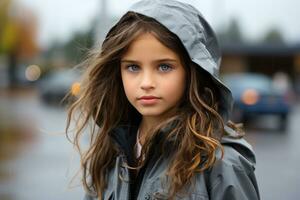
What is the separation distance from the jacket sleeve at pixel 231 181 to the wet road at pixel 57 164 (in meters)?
2.30

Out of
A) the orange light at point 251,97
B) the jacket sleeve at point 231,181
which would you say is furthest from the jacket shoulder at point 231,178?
the orange light at point 251,97

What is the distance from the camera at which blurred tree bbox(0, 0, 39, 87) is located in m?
47.0

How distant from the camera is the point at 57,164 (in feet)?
29.3

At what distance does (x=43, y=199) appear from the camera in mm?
6559

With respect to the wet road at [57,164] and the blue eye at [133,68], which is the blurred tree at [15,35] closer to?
the wet road at [57,164]

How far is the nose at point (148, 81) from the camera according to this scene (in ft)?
5.97

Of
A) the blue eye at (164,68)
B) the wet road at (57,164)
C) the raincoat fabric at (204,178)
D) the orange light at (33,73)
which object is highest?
the blue eye at (164,68)

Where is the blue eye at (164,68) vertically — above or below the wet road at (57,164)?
above

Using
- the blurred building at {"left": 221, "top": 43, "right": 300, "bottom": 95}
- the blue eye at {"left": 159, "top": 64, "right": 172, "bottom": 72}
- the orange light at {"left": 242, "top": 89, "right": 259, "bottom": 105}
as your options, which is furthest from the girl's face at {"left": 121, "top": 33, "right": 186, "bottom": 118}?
the blurred building at {"left": 221, "top": 43, "right": 300, "bottom": 95}

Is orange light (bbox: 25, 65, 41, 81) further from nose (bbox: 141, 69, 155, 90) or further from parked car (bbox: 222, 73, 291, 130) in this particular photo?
nose (bbox: 141, 69, 155, 90)

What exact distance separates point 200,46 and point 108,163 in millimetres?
586

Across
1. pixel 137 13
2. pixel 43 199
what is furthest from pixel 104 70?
pixel 43 199

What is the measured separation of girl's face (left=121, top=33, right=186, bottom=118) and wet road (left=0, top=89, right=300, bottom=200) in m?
2.14

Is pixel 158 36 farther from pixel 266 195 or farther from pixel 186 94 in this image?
pixel 266 195
